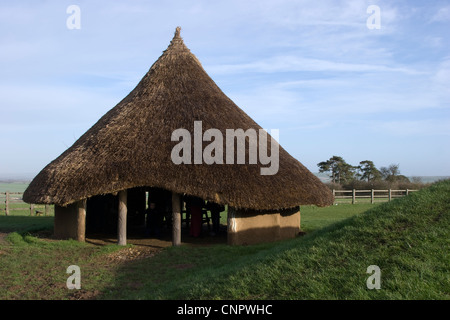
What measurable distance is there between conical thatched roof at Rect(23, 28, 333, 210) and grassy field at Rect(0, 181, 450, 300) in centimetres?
154

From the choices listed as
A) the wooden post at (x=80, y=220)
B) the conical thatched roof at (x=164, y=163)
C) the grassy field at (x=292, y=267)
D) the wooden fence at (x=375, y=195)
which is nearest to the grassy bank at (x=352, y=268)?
the grassy field at (x=292, y=267)

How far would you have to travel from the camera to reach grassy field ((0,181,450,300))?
19.2 feet

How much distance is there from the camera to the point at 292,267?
22.3 ft

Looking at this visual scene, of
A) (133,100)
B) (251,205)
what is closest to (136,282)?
(251,205)

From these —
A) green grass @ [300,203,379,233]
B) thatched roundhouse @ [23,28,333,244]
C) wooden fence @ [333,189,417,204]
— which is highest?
thatched roundhouse @ [23,28,333,244]

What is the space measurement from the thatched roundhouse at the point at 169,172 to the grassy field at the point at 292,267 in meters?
1.22

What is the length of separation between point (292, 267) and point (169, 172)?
5.36 meters

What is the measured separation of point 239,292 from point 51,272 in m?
4.91

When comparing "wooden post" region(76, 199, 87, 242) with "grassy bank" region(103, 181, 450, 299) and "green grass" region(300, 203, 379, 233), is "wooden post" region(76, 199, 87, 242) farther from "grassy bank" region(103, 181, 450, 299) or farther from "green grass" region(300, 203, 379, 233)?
"green grass" region(300, 203, 379, 233)

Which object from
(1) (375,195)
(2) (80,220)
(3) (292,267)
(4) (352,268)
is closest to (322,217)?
(1) (375,195)

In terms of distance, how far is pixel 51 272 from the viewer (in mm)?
9227

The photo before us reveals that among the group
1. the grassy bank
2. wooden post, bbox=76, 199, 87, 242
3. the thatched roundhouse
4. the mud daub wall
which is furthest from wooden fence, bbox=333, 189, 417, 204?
the grassy bank

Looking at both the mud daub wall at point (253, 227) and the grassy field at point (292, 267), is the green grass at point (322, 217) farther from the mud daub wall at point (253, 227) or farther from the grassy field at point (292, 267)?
the grassy field at point (292, 267)

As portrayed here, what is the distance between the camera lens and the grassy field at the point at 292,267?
5.84 meters
